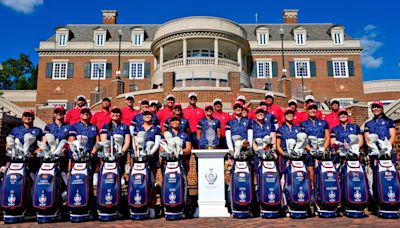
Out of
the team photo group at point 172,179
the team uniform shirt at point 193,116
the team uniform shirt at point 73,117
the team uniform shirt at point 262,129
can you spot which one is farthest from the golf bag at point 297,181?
the team uniform shirt at point 73,117

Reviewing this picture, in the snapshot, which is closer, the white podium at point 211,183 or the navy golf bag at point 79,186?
the navy golf bag at point 79,186

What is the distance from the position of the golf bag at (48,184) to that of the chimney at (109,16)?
127 ft

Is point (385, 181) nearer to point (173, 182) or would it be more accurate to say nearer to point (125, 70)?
point (173, 182)

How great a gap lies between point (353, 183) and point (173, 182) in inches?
A: 111

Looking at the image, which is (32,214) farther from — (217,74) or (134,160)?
(217,74)

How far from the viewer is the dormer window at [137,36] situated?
35.8 metres

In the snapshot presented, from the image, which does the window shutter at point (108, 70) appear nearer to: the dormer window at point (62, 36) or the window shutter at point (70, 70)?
the window shutter at point (70, 70)

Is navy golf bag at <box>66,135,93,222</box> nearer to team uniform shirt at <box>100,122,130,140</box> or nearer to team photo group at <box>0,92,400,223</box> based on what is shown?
team photo group at <box>0,92,400,223</box>

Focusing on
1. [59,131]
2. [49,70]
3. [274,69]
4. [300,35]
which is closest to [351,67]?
[300,35]

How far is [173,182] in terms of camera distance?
17.7 ft

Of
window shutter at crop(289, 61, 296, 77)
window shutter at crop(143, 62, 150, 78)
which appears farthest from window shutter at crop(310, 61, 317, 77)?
window shutter at crop(143, 62, 150, 78)

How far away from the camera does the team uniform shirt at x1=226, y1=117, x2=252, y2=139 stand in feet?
20.5

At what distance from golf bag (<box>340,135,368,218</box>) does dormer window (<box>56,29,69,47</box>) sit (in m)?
34.9

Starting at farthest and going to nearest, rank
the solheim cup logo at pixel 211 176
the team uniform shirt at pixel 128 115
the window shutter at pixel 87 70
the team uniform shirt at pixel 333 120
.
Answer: the window shutter at pixel 87 70, the team uniform shirt at pixel 128 115, the team uniform shirt at pixel 333 120, the solheim cup logo at pixel 211 176
